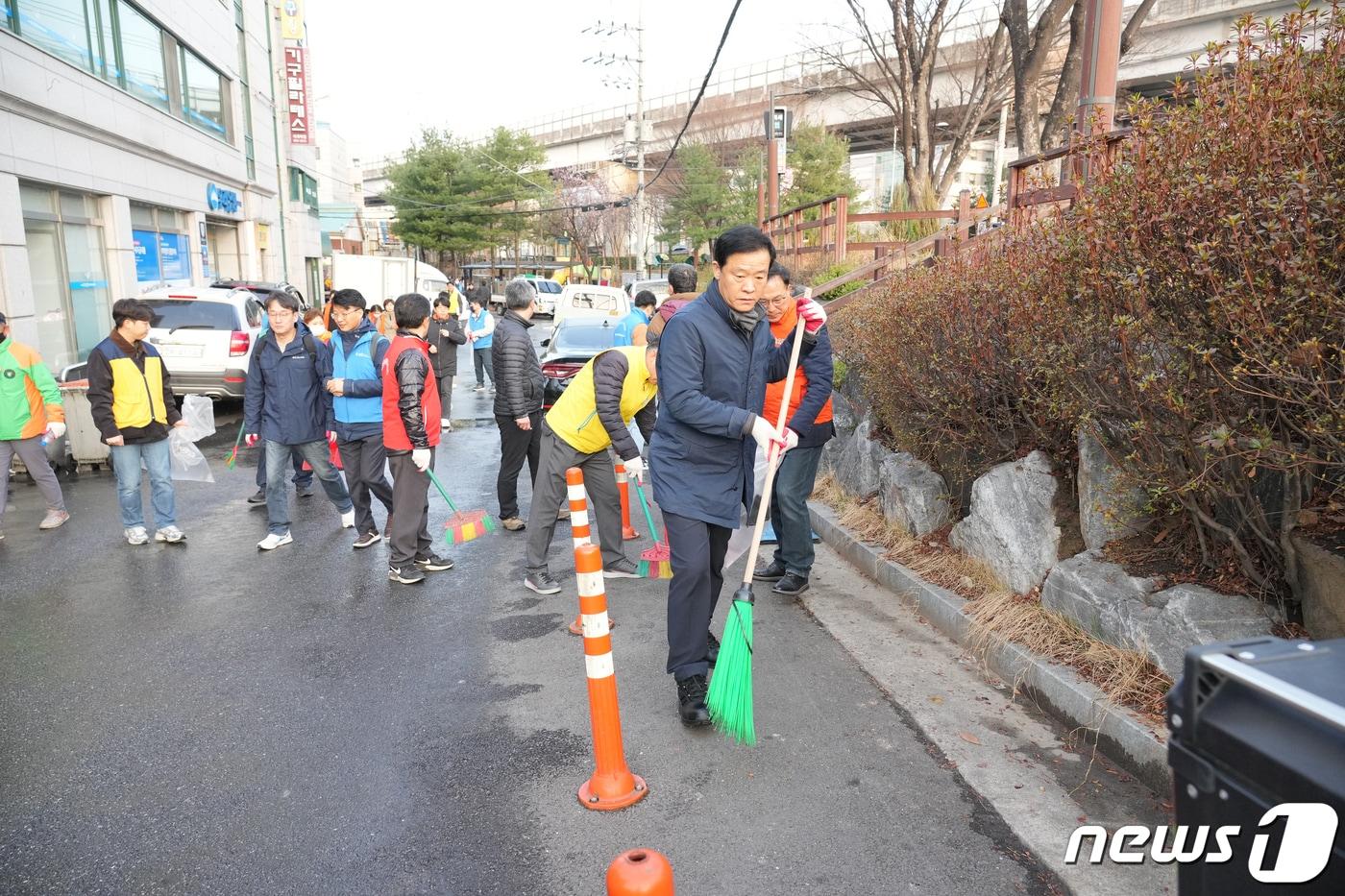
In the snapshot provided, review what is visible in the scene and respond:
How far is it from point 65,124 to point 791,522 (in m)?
15.5

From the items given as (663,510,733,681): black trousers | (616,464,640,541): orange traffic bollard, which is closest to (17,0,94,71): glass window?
(616,464,640,541): orange traffic bollard

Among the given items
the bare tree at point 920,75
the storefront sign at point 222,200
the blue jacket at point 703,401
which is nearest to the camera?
the blue jacket at point 703,401

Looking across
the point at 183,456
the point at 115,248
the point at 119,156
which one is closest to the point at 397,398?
the point at 183,456

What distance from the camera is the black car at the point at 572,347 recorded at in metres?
9.45

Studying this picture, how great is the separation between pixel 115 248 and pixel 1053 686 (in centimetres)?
1855

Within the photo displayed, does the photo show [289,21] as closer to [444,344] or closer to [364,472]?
[444,344]

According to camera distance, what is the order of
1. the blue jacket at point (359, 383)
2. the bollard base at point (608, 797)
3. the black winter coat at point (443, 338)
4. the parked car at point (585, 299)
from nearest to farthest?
the bollard base at point (608, 797) → the blue jacket at point (359, 383) → the black winter coat at point (443, 338) → the parked car at point (585, 299)

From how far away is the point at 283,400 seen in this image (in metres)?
6.92

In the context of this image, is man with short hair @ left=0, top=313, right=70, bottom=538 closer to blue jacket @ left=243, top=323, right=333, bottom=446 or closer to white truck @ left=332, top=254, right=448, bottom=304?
blue jacket @ left=243, top=323, right=333, bottom=446

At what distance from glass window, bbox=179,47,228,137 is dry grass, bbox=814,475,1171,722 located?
72.0 ft

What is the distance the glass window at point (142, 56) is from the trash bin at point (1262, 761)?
21.3 m

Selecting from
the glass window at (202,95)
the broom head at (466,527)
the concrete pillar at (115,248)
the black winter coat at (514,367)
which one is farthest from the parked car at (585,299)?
the glass window at (202,95)

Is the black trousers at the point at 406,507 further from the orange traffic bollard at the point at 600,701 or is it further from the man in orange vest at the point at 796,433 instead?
the orange traffic bollard at the point at 600,701

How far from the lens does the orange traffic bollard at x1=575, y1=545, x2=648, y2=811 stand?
3.15 meters
